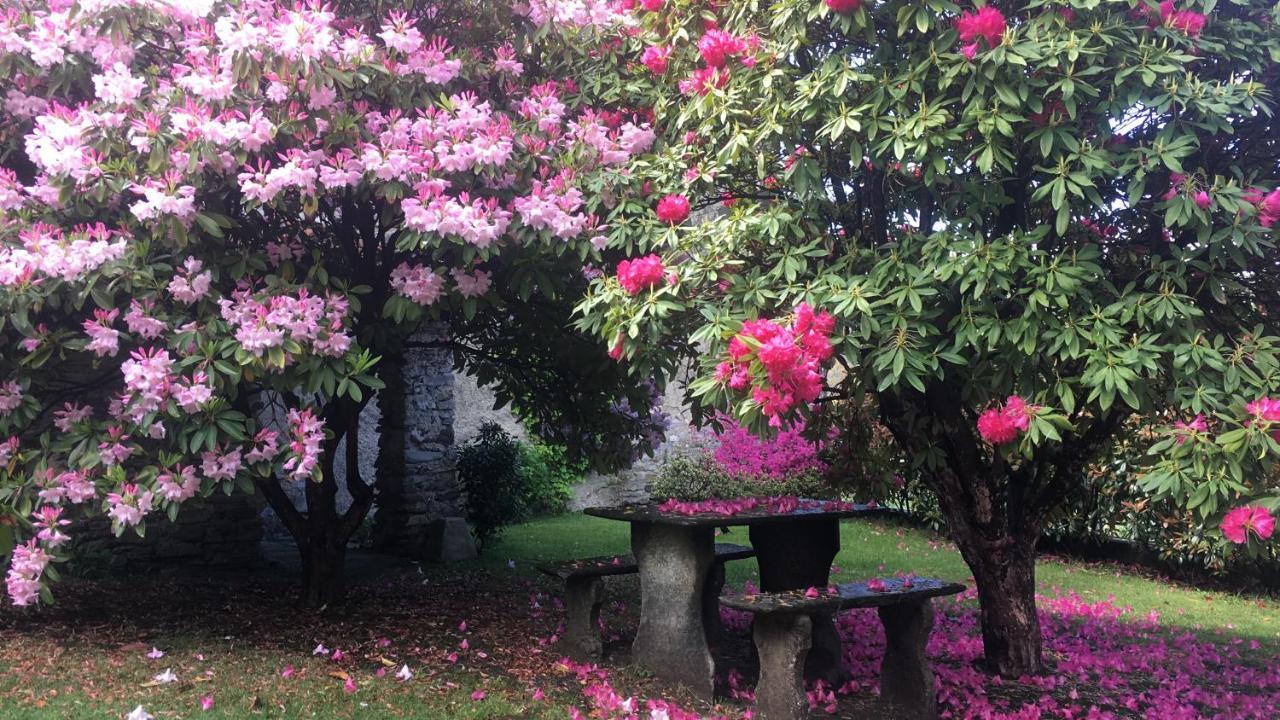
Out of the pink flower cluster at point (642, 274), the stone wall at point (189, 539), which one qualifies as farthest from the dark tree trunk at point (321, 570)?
the pink flower cluster at point (642, 274)

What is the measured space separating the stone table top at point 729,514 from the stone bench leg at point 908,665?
2.17 feet

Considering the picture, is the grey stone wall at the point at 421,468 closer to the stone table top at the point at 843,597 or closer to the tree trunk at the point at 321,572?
the tree trunk at the point at 321,572

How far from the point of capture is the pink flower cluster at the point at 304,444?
15.3 ft

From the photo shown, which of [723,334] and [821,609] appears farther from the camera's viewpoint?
[821,609]

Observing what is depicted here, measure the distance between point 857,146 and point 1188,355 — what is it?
1469 millimetres

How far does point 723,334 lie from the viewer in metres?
3.76

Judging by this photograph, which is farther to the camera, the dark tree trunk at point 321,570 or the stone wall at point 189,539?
the stone wall at point 189,539

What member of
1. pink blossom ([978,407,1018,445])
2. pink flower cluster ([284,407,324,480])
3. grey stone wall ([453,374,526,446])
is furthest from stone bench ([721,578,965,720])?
grey stone wall ([453,374,526,446])

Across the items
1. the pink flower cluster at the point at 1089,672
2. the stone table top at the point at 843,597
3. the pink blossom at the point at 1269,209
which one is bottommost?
the pink flower cluster at the point at 1089,672

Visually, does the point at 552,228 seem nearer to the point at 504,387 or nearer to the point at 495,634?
the point at 495,634

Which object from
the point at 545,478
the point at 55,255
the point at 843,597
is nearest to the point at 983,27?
the point at 843,597

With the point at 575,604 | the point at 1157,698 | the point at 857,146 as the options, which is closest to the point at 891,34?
the point at 857,146

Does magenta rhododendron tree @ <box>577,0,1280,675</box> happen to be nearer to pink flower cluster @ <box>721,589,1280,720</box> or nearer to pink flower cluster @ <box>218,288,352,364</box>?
pink flower cluster @ <box>218,288,352,364</box>

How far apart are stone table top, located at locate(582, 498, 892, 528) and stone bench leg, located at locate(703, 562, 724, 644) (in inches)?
18.2
